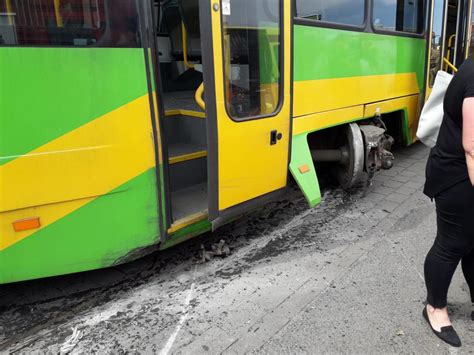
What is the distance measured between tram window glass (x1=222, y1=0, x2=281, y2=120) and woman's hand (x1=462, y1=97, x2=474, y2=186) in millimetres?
1386

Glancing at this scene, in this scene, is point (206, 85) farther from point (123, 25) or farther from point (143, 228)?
point (143, 228)

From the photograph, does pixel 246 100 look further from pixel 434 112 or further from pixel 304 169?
A: pixel 434 112

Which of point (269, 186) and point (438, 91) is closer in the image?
point (438, 91)

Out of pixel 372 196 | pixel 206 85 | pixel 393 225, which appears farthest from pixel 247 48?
pixel 372 196

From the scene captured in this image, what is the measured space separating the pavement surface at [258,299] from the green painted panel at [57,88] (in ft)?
3.68

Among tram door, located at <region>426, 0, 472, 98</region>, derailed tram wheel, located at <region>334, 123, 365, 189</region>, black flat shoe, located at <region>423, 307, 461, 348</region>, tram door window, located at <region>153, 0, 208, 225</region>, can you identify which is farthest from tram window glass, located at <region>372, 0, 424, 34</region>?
black flat shoe, located at <region>423, 307, 461, 348</region>

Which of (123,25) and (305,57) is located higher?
(123,25)

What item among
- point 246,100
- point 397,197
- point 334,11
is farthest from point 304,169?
point 397,197

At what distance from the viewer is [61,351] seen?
226 centimetres

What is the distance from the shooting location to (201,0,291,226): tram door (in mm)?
2596

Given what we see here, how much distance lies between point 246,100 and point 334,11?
1350mm

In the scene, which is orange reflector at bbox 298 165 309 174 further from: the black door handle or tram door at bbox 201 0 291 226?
the black door handle

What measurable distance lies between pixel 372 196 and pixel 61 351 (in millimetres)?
3367

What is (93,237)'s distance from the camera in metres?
2.47
